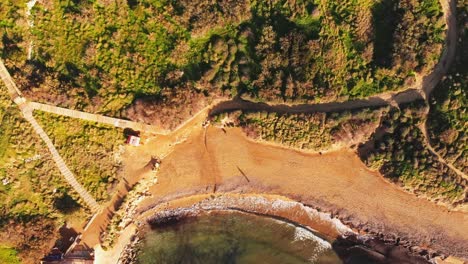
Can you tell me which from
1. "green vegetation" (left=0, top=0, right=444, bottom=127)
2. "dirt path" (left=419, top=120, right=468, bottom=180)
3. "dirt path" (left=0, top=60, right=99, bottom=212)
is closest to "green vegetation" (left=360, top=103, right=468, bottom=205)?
"dirt path" (left=419, top=120, right=468, bottom=180)

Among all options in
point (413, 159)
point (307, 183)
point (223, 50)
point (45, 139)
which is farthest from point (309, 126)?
point (45, 139)

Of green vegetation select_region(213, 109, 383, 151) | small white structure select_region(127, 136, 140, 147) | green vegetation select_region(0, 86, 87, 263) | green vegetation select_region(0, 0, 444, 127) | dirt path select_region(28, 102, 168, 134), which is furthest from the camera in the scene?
green vegetation select_region(213, 109, 383, 151)

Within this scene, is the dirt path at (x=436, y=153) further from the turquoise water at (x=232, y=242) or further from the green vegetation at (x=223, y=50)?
the turquoise water at (x=232, y=242)

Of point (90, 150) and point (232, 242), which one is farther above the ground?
point (90, 150)

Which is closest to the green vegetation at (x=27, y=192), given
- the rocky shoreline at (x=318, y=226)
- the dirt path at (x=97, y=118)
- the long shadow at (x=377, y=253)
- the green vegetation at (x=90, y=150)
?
the green vegetation at (x=90, y=150)

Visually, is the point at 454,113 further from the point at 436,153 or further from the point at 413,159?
the point at 413,159

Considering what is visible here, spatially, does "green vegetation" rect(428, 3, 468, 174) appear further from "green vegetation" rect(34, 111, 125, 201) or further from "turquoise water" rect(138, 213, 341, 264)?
"green vegetation" rect(34, 111, 125, 201)

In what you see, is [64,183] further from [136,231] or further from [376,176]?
[376,176]
